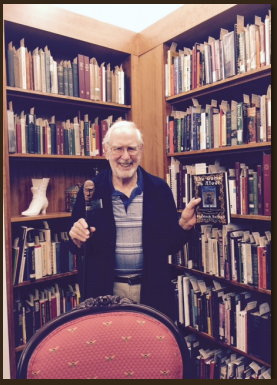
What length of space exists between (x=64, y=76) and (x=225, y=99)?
1.16 metres

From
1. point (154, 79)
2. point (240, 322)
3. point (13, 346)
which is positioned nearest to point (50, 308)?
point (13, 346)

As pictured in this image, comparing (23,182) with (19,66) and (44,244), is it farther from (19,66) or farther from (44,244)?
(19,66)

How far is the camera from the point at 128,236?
1.69 m

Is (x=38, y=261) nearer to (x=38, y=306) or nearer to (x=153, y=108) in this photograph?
(x=38, y=306)

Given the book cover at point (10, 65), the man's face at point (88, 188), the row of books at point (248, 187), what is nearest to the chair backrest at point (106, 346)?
the man's face at point (88, 188)

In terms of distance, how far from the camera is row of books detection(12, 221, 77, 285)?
2062 mm

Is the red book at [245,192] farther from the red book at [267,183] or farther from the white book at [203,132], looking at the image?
the white book at [203,132]

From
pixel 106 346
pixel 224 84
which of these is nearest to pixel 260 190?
pixel 224 84

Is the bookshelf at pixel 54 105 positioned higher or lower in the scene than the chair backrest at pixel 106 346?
higher

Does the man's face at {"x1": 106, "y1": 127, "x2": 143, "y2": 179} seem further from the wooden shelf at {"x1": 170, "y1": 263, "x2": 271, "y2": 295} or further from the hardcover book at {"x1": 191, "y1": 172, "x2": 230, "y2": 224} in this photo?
the wooden shelf at {"x1": 170, "y1": 263, "x2": 271, "y2": 295}

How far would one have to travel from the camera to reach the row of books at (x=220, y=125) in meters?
1.78

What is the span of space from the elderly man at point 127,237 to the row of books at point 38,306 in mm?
639

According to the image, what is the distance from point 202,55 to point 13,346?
2.22 metres

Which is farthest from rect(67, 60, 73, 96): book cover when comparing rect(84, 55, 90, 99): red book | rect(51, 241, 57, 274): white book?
rect(51, 241, 57, 274): white book
